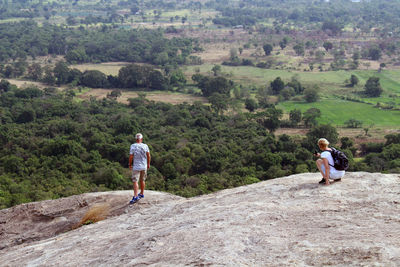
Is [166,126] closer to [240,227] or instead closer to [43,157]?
[43,157]

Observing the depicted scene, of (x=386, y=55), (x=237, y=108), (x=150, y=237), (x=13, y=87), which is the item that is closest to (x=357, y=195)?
(x=150, y=237)

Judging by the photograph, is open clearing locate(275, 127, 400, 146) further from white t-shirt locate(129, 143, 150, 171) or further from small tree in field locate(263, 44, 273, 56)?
small tree in field locate(263, 44, 273, 56)

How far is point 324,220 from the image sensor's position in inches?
449

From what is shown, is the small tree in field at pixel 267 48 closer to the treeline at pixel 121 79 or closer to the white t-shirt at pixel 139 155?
the treeline at pixel 121 79

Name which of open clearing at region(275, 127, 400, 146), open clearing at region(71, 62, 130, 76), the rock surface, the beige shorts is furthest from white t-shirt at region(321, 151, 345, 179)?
open clearing at region(71, 62, 130, 76)

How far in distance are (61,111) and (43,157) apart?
23179 mm

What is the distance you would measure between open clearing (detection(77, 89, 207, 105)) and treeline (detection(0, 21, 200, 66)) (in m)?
25.6

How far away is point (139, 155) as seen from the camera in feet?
49.6

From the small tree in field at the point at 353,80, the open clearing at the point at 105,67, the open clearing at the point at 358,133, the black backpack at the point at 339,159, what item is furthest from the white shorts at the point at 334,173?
the open clearing at the point at 105,67

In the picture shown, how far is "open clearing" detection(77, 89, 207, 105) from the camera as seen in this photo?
81.9m

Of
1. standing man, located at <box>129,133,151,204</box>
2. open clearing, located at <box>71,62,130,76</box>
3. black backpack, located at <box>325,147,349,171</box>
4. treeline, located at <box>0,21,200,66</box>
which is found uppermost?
black backpack, located at <box>325,147,349,171</box>

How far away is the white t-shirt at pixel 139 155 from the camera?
49.1 feet

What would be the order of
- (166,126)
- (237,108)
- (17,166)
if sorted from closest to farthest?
(17,166) → (166,126) → (237,108)

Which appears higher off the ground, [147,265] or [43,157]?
[147,265]
